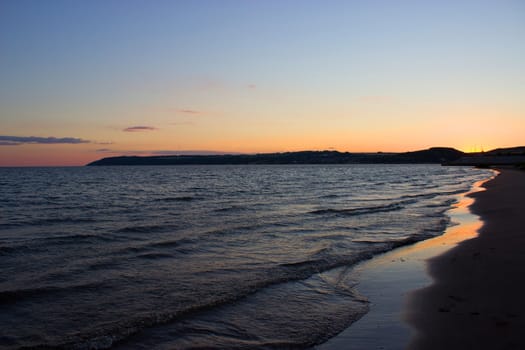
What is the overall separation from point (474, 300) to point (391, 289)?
1.87m

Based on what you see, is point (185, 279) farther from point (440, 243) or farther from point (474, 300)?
point (440, 243)

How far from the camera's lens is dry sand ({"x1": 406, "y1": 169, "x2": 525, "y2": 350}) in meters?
6.32

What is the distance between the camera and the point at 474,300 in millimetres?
8102

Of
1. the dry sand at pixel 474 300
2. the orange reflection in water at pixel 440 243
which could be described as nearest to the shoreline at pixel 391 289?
the orange reflection in water at pixel 440 243

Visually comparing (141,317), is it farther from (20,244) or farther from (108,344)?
(20,244)

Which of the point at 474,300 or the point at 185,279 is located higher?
the point at 474,300

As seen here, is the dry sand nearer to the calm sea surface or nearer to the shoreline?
the shoreline

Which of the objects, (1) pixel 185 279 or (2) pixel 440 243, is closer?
(1) pixel 185 279

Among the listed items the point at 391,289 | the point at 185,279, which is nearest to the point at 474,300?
the point at 391,289

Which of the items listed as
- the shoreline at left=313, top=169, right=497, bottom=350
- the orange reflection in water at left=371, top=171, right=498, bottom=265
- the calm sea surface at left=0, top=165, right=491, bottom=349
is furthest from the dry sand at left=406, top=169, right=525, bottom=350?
the calm sea surface at left=0, top=165, right=491, bottom=349

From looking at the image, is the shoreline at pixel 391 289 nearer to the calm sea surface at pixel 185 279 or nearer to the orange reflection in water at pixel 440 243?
the orange reflection in water at pixel 440 243

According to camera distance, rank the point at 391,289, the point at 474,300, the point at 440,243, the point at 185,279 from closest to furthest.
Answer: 1. the point at 474,300
2. the point at 391,289
3. the point at 185,279
4. the point at 440,243

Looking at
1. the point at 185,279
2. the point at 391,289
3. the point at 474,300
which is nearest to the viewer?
the point at 474,300

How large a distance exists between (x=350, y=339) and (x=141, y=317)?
3852 mm
